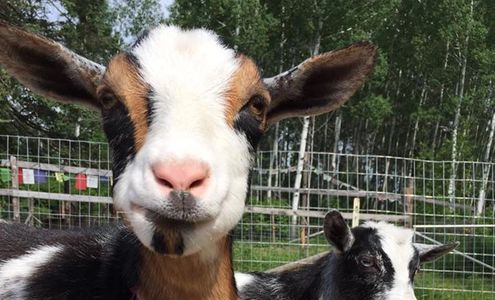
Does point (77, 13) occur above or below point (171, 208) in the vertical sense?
above

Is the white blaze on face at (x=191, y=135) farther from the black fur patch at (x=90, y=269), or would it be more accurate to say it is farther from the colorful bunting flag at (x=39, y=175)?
the colorful bunting flag at (x=39, y=175)

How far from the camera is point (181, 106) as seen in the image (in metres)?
2.41

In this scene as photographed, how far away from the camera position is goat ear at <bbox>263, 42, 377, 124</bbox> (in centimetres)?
306

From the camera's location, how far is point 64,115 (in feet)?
61.4

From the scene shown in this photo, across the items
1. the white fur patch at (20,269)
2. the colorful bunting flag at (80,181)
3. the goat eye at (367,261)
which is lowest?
the goat eye at (367,261)

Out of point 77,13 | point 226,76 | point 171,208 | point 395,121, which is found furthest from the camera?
point 395,121

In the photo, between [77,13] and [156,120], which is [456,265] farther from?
[77,13]

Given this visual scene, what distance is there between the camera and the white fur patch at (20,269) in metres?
3.04

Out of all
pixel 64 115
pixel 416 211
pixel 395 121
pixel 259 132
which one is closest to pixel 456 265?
pixel 416 211

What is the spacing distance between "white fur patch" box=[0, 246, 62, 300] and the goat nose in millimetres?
1232

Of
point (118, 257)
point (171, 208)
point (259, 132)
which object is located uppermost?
point (259, 132)

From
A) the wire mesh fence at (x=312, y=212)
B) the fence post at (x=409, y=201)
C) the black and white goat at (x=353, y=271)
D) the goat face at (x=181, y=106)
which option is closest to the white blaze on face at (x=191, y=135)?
the goat face at (x=181, y=106)

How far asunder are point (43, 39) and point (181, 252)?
1180 millimetres

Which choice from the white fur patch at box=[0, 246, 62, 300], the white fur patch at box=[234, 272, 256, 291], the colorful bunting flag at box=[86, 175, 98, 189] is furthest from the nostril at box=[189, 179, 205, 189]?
the colorful bunting flag at box=[86, 175, 98, 189]
